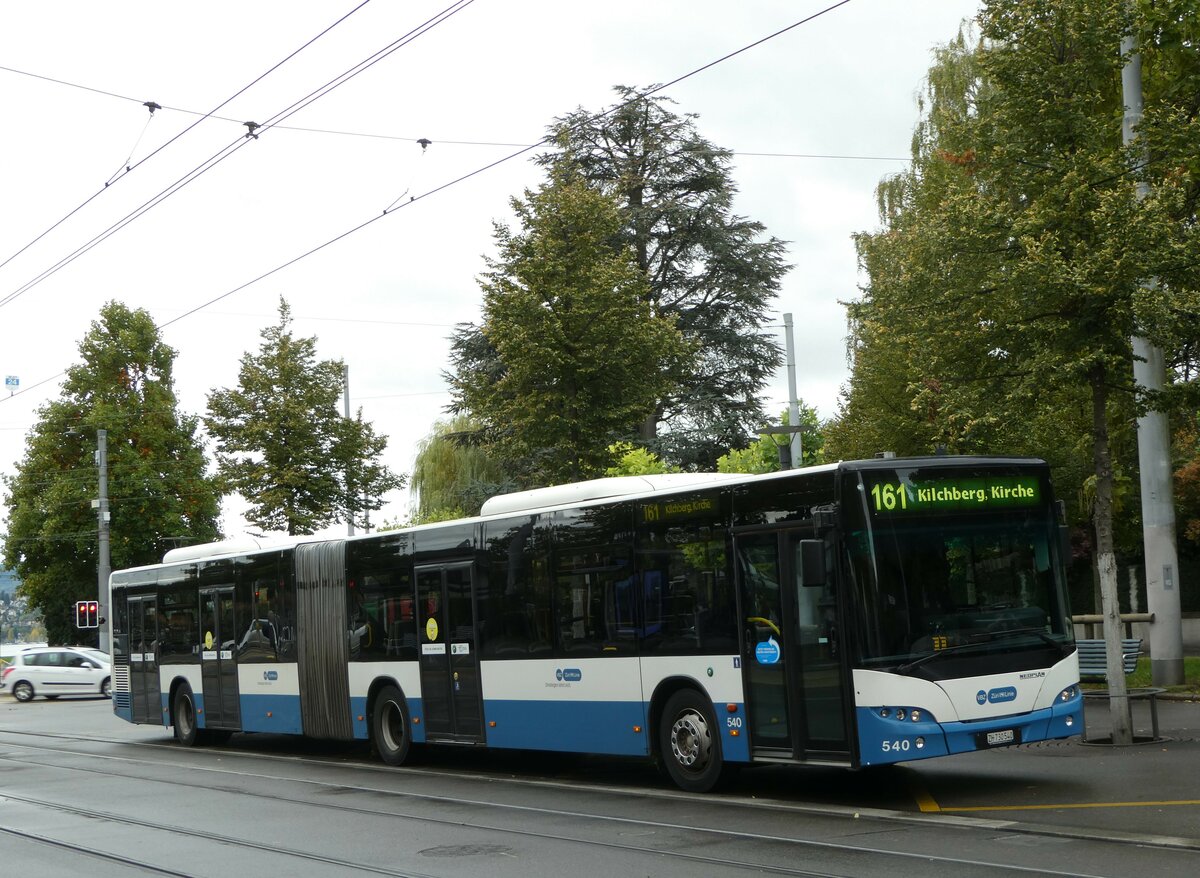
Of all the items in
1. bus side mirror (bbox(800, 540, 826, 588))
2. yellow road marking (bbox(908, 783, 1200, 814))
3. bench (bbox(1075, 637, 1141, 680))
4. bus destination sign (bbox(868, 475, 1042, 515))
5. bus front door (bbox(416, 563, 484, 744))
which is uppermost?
bus destination sign (bbox(868, 475, 1042, 515))

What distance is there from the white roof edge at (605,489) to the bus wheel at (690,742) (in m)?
2.07

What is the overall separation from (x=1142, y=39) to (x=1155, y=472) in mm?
6695

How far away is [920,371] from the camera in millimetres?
17484

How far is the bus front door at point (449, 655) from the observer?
16703 millimetres

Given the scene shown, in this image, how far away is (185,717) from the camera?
2342cm

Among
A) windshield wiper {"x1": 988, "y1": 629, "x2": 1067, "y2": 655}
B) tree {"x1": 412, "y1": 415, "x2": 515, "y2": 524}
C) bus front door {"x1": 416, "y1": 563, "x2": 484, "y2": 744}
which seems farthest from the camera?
tree {"x1": 412, "y1": 415, "x2": 515, "y2": 524}

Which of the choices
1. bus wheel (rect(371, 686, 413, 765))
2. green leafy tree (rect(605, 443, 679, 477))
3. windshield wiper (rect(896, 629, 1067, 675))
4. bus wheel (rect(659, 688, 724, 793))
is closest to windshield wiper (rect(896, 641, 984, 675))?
windshield wiper (rect(896, 629, 1067, 675))

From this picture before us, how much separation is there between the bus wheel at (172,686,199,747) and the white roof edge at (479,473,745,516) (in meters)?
9.33

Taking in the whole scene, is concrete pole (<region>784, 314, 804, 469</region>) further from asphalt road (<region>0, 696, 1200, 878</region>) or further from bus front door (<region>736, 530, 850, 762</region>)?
bus front door (<region>736, 530, 850, 762</region>)

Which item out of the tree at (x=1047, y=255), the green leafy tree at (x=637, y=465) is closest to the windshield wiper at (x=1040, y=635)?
the tree at (x=1047, y=255)

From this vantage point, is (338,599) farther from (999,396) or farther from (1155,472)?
(1155,472)

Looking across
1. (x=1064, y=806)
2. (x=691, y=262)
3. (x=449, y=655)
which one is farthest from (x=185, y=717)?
(x=691, y=262)

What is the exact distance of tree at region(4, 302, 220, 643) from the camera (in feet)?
201

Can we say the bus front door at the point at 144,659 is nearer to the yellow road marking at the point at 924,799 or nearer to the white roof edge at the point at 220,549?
the white roof edge at the point at 220,549
